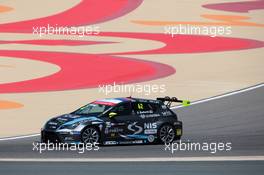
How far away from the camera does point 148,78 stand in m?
31.1

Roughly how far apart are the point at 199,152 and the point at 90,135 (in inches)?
108

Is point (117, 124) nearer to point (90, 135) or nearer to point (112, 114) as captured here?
point (112, 114)

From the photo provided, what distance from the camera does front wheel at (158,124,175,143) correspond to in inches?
869

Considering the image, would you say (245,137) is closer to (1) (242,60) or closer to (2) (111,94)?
(2) (111,94)

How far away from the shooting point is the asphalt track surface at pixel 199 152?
1691cm

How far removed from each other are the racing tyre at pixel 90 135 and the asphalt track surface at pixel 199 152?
29cm

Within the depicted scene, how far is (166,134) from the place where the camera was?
22.2 meters

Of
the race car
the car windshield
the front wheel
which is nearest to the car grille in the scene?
the race car

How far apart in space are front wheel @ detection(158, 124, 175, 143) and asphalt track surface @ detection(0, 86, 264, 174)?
1.18 feet

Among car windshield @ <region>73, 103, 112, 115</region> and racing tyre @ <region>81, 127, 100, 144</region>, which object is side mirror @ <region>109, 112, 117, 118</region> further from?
racing tyre @ <region>81, 127, 100, 144</region>

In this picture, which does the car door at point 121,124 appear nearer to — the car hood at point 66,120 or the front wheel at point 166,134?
the car hood at point 66,120

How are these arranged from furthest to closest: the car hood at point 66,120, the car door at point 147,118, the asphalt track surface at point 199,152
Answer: the car door at point 147,118 < the car hood at point 66,120 < the asphalt track surface at point 199,152

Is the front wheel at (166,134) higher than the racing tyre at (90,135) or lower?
lower

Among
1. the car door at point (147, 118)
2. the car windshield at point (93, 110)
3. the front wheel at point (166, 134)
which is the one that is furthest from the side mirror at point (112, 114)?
the front wheel at point (166, 134)
